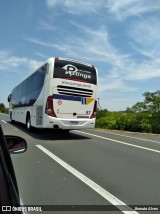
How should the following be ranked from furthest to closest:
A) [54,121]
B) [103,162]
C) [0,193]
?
[54,121] → [103,162] → [0,193]

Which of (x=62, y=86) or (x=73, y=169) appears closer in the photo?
(x=73, y=169)

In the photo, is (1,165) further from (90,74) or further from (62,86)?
(90,74)

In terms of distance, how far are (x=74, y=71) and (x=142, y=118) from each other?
9.74 metres

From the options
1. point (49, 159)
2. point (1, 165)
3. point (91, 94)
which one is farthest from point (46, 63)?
point (1, 165)

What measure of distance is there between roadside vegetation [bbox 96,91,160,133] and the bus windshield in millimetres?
7968

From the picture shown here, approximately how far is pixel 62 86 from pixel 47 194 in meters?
9.53

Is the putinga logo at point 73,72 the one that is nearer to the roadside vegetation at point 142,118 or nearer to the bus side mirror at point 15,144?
the roadside vegetation at point 142,118

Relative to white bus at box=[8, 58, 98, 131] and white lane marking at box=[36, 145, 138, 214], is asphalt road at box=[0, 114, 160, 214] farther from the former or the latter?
white bus at box=[8, 58, 98, 131]

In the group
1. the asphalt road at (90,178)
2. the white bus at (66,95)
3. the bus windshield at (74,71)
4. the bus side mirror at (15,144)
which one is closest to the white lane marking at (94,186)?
the asphalt road at (90,178)

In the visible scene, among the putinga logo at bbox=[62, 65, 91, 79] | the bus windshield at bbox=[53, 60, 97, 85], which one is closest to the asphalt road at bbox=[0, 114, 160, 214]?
the bus windshield at bbox=[53, 60, 97, 85]

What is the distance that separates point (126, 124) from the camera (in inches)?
962

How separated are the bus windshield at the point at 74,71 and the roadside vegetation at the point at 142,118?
314 inches

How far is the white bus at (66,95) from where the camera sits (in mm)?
14672

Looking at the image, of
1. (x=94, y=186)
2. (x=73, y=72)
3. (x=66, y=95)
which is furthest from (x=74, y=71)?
(x=94, y=186)
